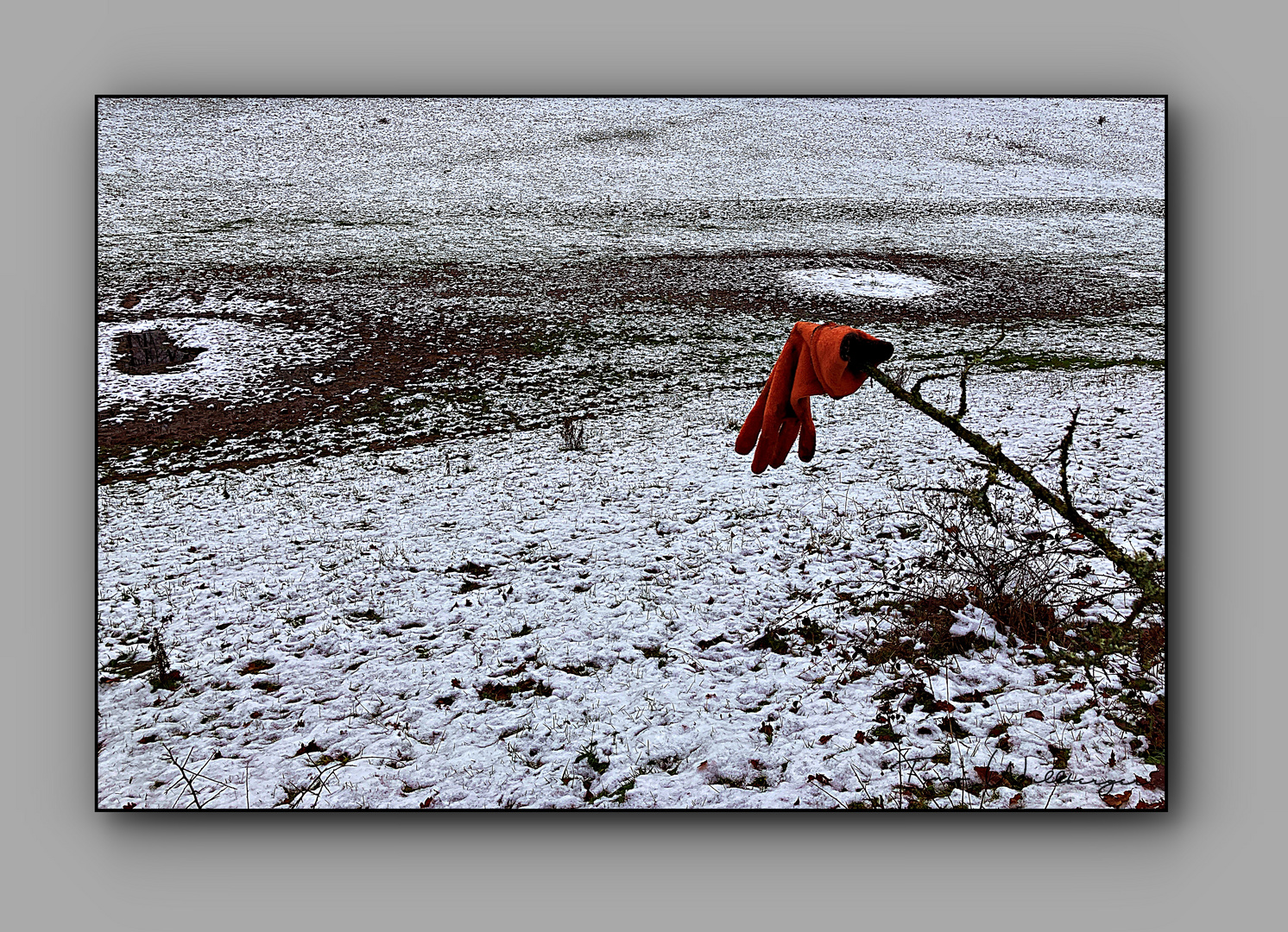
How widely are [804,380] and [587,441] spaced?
12.4ft

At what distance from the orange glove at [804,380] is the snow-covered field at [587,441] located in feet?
3.48

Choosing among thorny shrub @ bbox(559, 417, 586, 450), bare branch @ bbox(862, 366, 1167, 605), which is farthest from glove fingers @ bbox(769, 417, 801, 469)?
thorny shrub @ bbox(559, 417, 586, 450)

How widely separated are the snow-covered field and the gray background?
254 mm

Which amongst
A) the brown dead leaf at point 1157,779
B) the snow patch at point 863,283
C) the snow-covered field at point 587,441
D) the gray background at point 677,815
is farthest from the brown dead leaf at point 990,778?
the snow patch at point 863,283

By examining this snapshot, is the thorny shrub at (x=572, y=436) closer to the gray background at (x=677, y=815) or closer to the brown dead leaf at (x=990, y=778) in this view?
the gray background at (x=677, y=815)

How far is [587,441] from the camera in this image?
616 cm

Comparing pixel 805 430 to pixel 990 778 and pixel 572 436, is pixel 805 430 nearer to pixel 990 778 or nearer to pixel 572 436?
pixel 990 778

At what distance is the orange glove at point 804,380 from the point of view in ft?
7.80

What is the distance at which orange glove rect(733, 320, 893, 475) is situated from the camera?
7.80ft

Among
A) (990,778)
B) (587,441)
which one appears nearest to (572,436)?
(587,441)

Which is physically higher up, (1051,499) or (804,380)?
(804,380)
